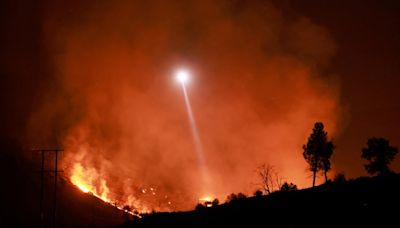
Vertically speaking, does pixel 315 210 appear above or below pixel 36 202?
below

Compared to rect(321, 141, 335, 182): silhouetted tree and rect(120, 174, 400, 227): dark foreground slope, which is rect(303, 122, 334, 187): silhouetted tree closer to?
rect(321, 141, 335, 182): silhouetted tree

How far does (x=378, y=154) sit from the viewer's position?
55.7 metres

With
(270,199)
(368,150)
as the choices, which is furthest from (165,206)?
(270,199)

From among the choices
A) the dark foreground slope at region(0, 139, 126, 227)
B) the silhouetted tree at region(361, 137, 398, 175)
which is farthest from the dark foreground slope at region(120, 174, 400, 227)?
the dark foreground slope at region(0, 139, 126, 227)

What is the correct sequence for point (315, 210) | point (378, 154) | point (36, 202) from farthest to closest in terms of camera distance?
point (36, 202) → point (378, 154) → point (315, 210)

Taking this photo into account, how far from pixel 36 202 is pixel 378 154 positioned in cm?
9824

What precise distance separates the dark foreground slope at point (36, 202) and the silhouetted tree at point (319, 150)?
56197 mm

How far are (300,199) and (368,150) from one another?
29.6 m

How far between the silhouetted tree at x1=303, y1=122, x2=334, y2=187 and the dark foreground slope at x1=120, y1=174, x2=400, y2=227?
31438 mm

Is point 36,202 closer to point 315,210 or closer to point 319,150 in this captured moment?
point 319,150

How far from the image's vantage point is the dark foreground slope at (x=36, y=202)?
103 meters

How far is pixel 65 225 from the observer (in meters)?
101

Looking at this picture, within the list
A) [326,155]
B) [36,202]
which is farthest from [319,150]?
[36,202]

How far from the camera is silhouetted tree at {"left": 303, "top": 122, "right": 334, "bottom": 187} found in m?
64.7
